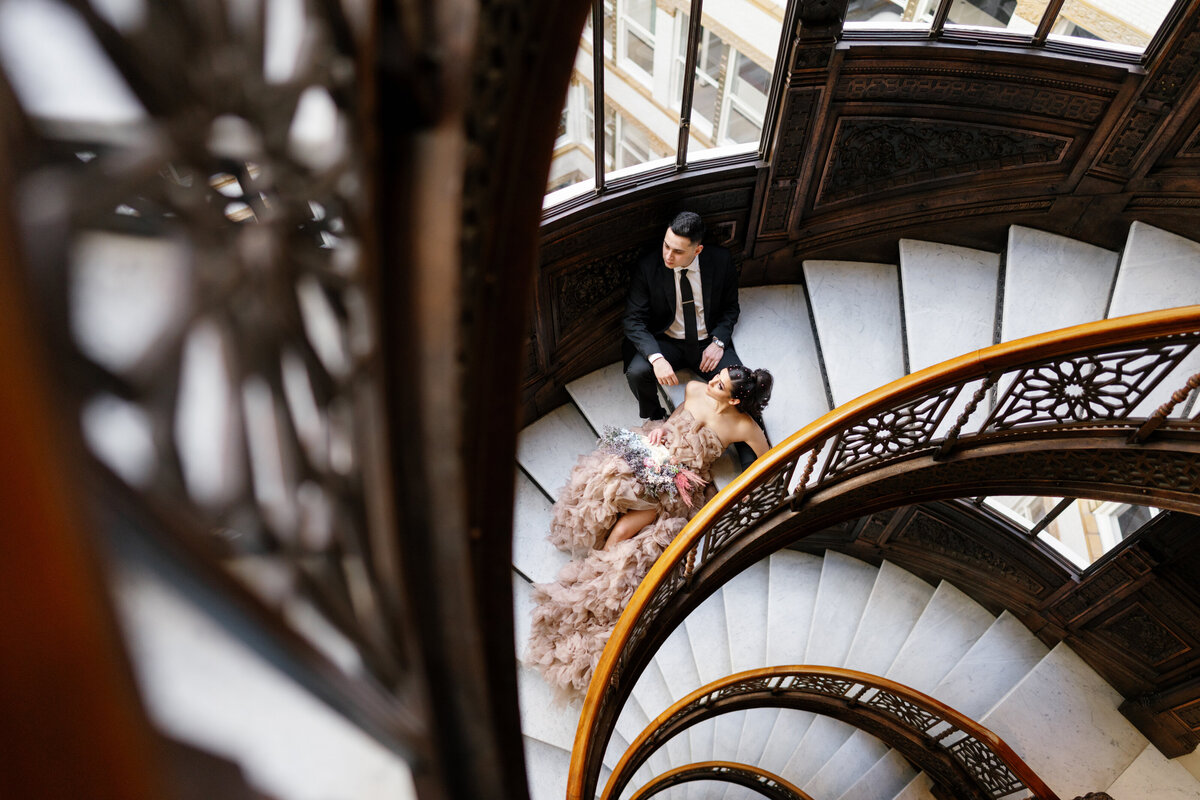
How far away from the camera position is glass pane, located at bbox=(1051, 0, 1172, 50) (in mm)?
3961

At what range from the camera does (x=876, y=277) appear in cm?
508

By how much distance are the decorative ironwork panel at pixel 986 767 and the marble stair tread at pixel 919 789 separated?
0.87 m

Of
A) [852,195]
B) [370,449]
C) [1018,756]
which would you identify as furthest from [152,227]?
[1018,756]

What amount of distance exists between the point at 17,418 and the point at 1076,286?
5.45 m

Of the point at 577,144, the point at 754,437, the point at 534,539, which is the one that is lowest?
the point at 534,539

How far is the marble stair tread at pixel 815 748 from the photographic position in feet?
23.1

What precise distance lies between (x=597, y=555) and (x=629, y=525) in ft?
0.90

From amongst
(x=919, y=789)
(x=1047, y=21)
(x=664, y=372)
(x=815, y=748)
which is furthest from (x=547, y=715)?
(x=1047, y=21)

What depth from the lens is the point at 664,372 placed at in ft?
14.6

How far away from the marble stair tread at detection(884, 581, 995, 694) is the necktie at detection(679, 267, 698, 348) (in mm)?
3495

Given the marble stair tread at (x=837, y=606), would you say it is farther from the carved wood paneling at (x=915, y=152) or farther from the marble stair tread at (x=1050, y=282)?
the carved wood paneling at (x=915, y=152)

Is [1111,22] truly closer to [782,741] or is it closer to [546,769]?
[546,769]

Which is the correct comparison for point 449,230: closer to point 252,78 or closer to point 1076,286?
point 252,78

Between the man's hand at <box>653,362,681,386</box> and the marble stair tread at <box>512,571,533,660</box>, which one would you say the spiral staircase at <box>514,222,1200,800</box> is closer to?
the marble stair tread at <box>512,571,533,660</box>
